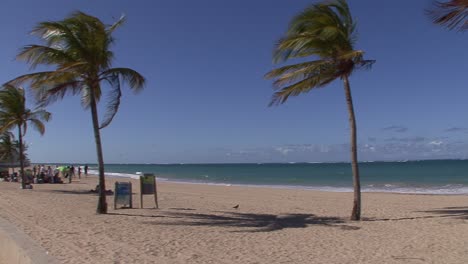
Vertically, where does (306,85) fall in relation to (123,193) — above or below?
above

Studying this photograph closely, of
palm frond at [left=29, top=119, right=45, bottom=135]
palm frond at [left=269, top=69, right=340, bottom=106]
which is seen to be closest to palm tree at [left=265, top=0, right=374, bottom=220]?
palm frond at [left=269, top=69, right=340, bottom=106]

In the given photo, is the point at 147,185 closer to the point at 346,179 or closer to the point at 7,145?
the point at 7,145

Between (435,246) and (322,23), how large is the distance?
542cm

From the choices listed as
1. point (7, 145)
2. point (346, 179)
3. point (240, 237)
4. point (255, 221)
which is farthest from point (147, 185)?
point (346, 179)

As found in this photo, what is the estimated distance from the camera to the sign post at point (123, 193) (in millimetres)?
12492

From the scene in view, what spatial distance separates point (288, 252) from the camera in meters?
6.81

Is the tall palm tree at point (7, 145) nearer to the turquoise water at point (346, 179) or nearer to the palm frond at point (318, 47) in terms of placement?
the turquoise water at point (346, 179)

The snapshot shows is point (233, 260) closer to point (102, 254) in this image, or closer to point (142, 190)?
point (102, 254)

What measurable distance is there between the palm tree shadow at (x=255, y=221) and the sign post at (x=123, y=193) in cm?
154

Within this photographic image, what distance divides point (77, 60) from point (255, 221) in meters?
5.95

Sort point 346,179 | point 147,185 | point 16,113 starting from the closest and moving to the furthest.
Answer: point 147,185, point 16,113, point 346,179

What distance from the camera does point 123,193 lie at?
12664mm

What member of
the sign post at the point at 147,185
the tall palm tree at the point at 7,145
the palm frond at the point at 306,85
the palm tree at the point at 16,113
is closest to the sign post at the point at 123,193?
the sign post at the point at 147,185

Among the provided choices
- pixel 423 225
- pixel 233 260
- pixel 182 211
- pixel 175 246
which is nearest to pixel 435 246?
pixel 423 225
